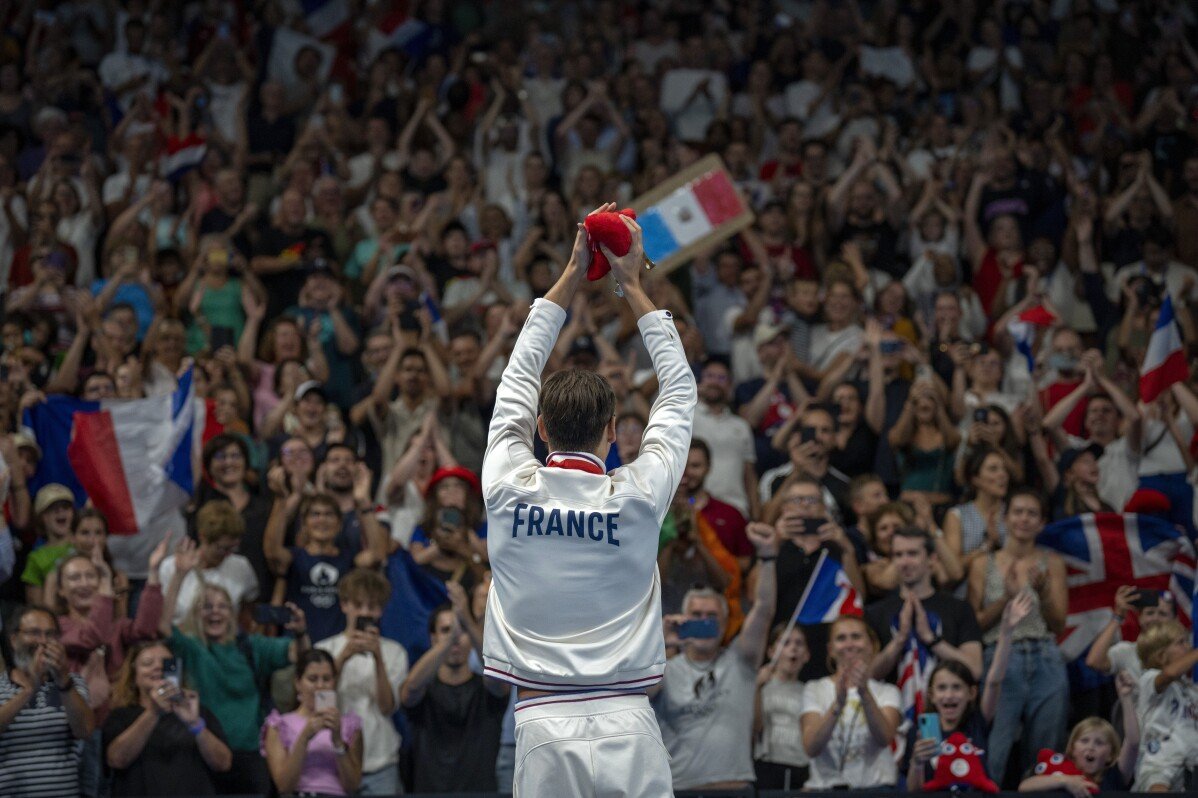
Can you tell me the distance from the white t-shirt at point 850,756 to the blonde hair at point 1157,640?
1.32 m

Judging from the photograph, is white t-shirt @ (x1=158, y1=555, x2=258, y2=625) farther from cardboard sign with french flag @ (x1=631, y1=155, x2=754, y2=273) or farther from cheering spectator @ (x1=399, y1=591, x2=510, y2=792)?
cardboard sign with french flag @ (x1=631, y1=155, x2=754, y2=273)

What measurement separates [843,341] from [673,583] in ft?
12.0

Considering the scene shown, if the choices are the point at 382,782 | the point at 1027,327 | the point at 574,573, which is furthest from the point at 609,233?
the point at 1027,327

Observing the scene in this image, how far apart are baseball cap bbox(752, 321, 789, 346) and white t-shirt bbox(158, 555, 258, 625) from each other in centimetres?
429

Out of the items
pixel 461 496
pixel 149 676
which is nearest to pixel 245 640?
pixel 149 676

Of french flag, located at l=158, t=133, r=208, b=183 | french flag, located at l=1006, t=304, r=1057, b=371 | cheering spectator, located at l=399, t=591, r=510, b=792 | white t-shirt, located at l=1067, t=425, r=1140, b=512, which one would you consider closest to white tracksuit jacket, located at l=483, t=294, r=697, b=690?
cheering spectator, located at l=399, t=591, r=510, b=792

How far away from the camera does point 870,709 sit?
8453 millimetres

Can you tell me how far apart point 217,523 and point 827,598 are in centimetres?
346

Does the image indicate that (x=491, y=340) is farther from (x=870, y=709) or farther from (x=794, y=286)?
(x=870, y=709)

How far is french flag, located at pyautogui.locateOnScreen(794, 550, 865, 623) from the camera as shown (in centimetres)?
910

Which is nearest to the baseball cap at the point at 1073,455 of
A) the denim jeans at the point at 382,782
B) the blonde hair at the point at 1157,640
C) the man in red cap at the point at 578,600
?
the blonde hair at the point at 1157,640

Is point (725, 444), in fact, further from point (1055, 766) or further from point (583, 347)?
point (1055, 766)

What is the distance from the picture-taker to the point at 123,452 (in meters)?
10.7

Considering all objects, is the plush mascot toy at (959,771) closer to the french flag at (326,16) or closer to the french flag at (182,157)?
the french flag at (182,157)
